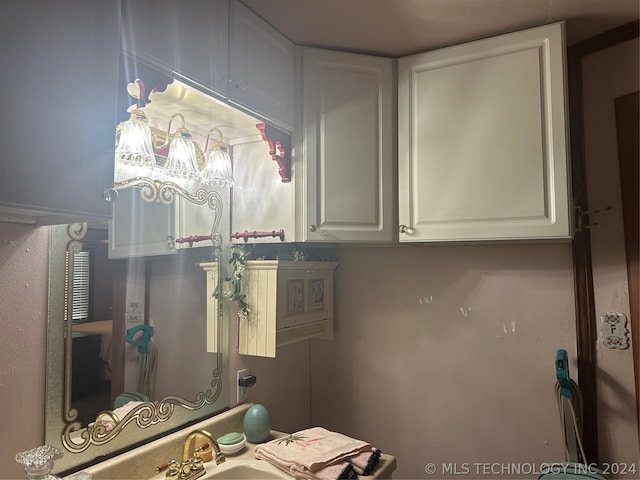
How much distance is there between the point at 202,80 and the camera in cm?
119

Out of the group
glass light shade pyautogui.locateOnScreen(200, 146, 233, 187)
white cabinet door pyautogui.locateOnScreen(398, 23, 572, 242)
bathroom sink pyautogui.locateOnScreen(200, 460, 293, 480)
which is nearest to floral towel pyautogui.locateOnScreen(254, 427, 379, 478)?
bathroom sink pyautogui.locateOnScreen(200, 460, 293, 480)

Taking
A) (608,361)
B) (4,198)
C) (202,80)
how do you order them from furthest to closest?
(608,361) → (202,80) → (4,198)

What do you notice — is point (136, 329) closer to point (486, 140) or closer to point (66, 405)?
point (66, 405)

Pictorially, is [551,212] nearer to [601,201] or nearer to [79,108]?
[601,201]

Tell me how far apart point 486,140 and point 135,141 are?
1.11 metres

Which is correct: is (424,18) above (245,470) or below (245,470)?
above

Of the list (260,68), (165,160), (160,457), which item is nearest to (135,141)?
(165,160)

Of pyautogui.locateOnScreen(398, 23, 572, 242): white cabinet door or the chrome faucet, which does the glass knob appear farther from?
pyautogui.locateOnScreen(398, 23, 572, 242): white cabinet door

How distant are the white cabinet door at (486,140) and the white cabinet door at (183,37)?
71 centimetres

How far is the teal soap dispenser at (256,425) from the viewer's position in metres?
1.41

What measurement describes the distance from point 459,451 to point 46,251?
5.33 ft

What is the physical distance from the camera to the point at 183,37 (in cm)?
114

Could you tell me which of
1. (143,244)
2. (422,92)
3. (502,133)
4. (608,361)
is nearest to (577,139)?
(502,133)

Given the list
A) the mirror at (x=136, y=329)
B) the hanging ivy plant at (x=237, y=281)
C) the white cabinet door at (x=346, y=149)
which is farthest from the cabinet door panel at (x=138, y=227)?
the white cabinet door at (x=346, y=149)
